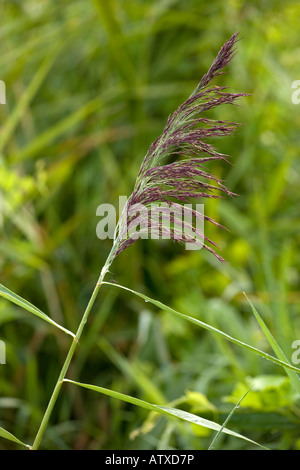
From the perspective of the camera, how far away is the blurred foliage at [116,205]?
121cm

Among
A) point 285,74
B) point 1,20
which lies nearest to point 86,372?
point 285,74

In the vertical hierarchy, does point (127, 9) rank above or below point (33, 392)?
above

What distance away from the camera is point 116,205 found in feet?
4.80

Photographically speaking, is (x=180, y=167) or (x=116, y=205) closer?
(x=180, y=167)

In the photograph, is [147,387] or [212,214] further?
[212,214]

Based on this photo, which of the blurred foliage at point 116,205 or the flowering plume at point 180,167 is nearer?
the flowering plume at point 180,167

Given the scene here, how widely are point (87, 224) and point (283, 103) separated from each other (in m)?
0.64

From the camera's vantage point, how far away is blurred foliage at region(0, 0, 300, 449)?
3.96ft

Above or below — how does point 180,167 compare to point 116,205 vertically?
below

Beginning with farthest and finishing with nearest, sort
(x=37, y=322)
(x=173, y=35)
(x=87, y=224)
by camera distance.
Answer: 1. (x=173, y=35)
2. (x=87, y=224)
3. (x=37, y=322)

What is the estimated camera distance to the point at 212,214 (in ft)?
4.67

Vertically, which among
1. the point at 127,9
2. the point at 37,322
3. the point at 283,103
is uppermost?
the point at 127,9

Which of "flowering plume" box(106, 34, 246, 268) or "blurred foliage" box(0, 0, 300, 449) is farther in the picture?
"blurred foliage" box(0, 0, 300, 449)
